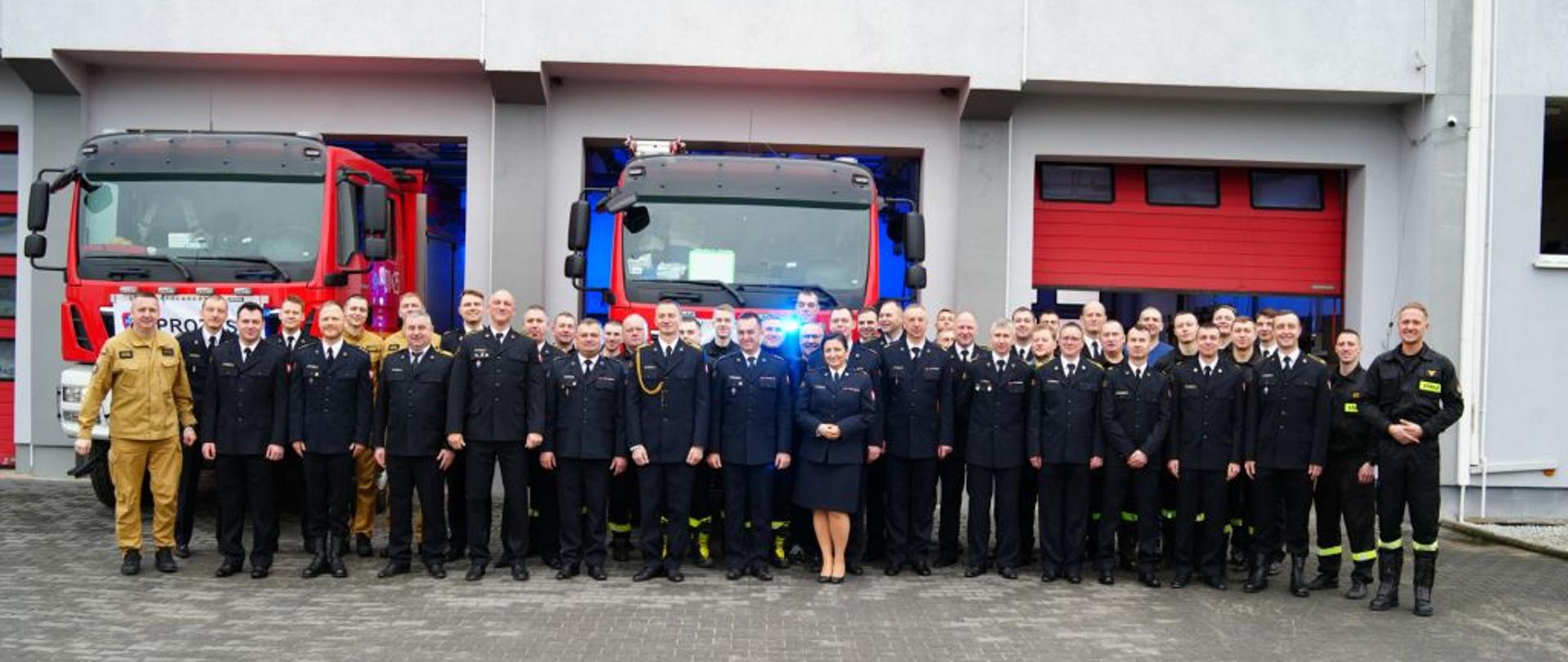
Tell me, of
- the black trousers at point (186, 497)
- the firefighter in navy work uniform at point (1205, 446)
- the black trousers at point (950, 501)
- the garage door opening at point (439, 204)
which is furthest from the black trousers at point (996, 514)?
the garage door opening at point (439, 204)

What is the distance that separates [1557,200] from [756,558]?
40.3 feet

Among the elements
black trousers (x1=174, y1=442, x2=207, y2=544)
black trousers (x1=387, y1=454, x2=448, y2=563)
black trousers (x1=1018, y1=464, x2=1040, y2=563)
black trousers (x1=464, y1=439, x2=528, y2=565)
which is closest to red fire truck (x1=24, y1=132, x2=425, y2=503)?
black trousers (x1=174, y1=442, x2=207, y2=544)

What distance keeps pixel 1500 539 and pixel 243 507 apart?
33.2ft

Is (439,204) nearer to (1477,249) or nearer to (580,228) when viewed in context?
(580,228)

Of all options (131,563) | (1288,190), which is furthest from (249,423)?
(1288,190)

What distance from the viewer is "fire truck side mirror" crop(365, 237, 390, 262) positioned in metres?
9.61

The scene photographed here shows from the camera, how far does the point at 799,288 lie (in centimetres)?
932

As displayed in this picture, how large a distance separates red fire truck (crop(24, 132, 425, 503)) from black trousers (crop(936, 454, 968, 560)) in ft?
15.2

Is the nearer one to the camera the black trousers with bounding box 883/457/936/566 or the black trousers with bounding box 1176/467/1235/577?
the black trousers with bounding box 1176/467/1235/577

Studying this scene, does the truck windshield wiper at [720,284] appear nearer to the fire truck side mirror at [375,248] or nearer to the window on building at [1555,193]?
the fire truck side mirror at [375,248]

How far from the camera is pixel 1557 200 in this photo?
15.3 metres

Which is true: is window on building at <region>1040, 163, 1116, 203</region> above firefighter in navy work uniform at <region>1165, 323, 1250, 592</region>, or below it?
above

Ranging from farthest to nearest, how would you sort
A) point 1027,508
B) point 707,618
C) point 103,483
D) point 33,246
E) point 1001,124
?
point 1001,124 → point 103,483 → point 33,246 → point 1027,508 → point 707,618

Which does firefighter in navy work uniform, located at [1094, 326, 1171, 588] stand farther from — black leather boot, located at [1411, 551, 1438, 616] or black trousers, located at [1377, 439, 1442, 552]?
black leather boot, located at [1411, 551, 1438, 616]
